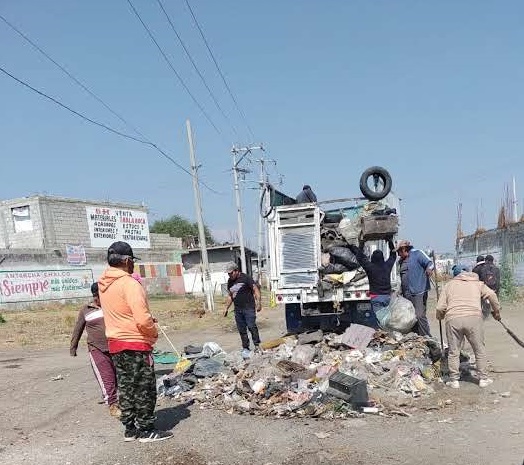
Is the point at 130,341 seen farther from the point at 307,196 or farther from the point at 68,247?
the point at 68,247

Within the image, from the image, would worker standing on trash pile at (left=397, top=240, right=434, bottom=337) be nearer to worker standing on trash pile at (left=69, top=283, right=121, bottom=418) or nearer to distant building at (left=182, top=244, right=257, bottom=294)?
worker standing on trash pile at (left=69, top=283, right=121, bottom=418)

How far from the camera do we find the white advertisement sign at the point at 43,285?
94.0 ft

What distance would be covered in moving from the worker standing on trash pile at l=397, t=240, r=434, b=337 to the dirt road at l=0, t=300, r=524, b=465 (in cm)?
146

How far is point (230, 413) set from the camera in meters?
6.36

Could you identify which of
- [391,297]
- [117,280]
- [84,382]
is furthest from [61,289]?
[117,280]

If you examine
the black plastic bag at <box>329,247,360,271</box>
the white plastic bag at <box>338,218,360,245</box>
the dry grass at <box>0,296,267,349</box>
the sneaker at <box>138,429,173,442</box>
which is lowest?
the dry grass at <box>0,296,267,349</box>

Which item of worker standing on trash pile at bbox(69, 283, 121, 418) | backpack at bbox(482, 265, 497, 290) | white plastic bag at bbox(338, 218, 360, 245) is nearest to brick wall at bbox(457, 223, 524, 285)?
backpack at bbox(482, 265, 497, 290)

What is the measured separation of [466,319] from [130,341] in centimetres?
411

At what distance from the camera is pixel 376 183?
36.7 ft

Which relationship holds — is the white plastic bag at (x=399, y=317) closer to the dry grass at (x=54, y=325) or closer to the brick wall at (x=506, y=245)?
the dry grass at (x=54, y=325)

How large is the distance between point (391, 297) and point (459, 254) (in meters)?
20.1

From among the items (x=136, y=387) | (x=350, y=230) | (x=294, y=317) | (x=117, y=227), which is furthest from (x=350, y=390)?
(x=117, y=227)

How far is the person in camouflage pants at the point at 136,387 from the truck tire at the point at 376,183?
6745mm

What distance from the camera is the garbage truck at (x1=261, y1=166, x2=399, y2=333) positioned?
991 centimetres
